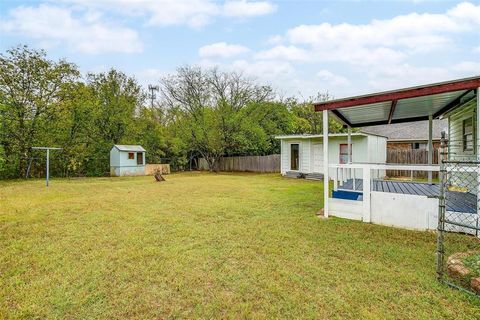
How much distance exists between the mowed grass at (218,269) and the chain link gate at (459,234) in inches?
7.7

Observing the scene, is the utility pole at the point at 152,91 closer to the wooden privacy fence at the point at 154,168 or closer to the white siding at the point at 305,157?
the wooden privacy fence at the point at 154,168

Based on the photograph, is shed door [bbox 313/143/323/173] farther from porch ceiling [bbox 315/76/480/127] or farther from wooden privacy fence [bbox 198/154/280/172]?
porch ceiling [bbox 315/76/480/127]

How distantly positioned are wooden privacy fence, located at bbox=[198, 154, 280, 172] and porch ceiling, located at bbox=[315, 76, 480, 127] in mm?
10487

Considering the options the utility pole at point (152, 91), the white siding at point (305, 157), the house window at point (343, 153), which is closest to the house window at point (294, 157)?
the white siding at point (305, 157)

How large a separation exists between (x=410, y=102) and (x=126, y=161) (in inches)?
630

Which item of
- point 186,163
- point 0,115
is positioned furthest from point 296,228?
point 186,163

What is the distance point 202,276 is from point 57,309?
53.9 inches

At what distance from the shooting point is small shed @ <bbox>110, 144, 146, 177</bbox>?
649 inches

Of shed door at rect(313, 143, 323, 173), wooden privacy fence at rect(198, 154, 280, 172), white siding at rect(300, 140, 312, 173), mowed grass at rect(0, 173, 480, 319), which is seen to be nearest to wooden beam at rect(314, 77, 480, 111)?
mowed grass at rect(0, 173, 480, 319)

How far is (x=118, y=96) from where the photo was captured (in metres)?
18.8

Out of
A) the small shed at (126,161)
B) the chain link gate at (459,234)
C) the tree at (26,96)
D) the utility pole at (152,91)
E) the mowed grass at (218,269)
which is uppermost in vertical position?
the utility pole at (152,91)

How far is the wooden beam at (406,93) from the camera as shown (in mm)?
3941

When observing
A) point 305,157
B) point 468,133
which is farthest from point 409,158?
point 468,133

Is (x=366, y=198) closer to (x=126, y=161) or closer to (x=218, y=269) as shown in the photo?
(x=218, y=269)
